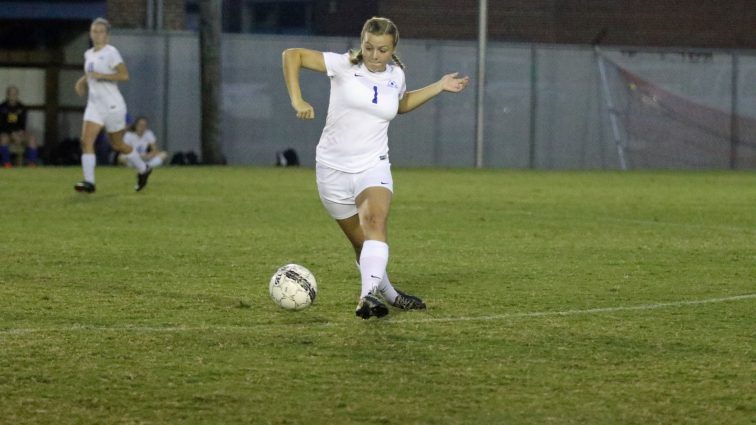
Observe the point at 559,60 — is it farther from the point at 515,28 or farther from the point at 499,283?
the point at 499,283

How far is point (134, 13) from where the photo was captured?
33000 millimetres

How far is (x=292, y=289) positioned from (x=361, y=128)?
38.6 inches

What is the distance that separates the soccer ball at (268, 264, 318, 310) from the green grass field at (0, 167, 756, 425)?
7cm

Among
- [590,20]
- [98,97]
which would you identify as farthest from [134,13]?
[98,97]

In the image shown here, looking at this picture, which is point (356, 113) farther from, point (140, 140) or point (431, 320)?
point (140, 140)

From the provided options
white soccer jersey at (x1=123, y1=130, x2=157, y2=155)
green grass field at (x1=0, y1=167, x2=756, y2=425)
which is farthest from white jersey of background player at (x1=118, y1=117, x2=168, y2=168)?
green grass field at (x1=0, y1=167, x2=756, y2=425)

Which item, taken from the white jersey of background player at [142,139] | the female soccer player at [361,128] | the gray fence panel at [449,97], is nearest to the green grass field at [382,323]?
the female soccer player at [361,128]

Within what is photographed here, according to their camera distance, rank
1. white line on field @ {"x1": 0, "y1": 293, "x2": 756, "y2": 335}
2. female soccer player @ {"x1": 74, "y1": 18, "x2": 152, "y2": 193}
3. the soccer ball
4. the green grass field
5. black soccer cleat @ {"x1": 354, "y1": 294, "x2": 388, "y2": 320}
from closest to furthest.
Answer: the green grass field
white line on field @ {"x1": 0, "y1": 293, "x2": 756, "y2": 335}
black soccer cleat @ {"x1": 354, "y1": 294, "x2": 388, "y2": 320}
the soccer ball
female soccer player @ {"x1": 74, "y1": 18, "x2": 152, "y2": 193}

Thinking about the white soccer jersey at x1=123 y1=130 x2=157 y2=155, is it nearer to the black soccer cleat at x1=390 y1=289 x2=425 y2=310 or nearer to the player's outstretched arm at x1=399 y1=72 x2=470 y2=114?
the player's outstretched arm at x1=399 y1=72 x2=470 y2=114

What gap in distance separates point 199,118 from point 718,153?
11669 millimetres

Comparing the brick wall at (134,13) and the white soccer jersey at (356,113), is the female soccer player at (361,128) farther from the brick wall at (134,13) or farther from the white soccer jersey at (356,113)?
Answer: the brick wall at (134,13)

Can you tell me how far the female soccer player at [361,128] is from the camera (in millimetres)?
8352

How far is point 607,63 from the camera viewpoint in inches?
1348

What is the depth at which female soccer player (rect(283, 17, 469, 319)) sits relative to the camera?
835cm
